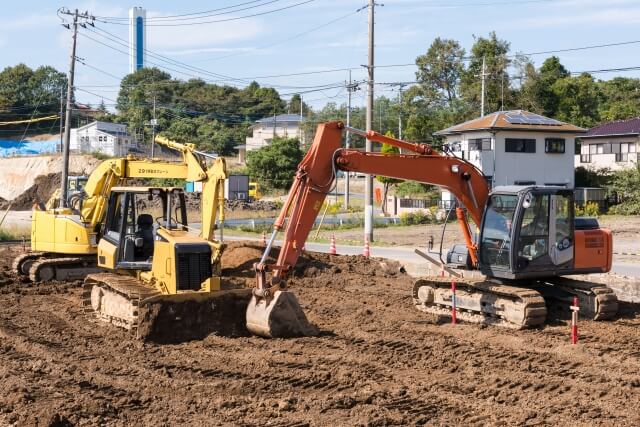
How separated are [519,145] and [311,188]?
3650cm

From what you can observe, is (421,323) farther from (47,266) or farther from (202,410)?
(47,266)

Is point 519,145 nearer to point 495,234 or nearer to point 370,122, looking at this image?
point 370,122

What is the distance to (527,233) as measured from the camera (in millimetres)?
14117

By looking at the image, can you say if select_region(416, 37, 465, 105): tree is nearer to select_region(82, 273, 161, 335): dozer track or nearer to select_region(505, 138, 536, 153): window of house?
select_region(505, 138, 536, 153): window of house

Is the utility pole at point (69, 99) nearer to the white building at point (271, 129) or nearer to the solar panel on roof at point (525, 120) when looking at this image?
the solar panel on roof at point (525, 120)

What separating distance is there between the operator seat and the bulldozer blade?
10.5ft

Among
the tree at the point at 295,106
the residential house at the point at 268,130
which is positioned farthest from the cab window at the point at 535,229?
the tree at the point at 295,106

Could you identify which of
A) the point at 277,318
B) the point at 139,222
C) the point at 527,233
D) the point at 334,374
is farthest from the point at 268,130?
the point at 334,374

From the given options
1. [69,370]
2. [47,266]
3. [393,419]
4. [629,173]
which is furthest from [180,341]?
[629,173]

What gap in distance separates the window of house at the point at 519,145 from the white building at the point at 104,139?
42.8 metres

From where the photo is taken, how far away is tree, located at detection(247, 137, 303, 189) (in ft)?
212

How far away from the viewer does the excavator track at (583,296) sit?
14281 millimetres

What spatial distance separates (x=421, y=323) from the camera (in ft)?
47.9

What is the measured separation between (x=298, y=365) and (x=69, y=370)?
298 cm
